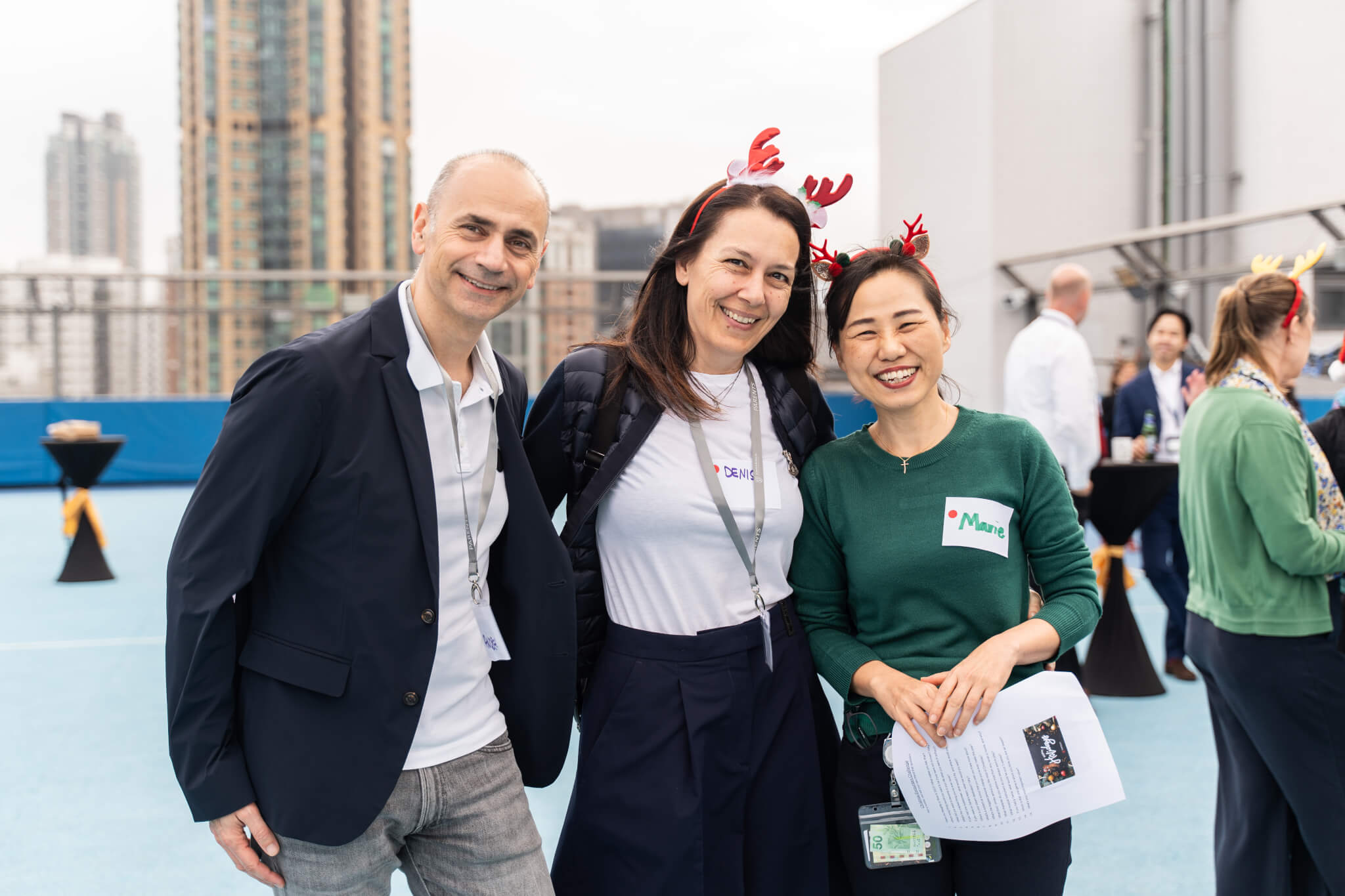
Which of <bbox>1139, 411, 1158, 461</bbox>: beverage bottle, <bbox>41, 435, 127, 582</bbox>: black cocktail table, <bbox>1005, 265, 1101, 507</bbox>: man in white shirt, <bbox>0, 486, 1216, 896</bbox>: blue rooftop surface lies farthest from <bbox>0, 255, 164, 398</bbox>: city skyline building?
<bbox>1139, 411, 1158, 461</bbox>: beverage bottle

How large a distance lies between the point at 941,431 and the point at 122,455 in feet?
39.3

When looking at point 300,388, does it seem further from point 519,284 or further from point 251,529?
point 519,284

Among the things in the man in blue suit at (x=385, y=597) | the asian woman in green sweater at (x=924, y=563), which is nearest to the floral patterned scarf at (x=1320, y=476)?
the asian woman in green sweater at (x=924, y=563)

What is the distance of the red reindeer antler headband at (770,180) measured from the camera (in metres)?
1.87

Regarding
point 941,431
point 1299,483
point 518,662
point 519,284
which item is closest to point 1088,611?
point 941,431

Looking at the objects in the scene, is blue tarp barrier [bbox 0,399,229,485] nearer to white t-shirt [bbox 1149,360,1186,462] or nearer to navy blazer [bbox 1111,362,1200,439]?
navy blazer [bbox 1111,362,1200,439]

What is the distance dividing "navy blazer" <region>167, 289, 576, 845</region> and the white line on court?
4.39 meters

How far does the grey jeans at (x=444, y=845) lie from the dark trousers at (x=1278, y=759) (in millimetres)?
1604

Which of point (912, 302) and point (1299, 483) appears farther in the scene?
point (1299, 483)

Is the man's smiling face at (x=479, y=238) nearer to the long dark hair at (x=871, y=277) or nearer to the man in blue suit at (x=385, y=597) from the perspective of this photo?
the man in blue suit at (x=385, y=597)

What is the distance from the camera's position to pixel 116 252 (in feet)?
290

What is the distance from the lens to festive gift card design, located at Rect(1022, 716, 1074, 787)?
4.92ft

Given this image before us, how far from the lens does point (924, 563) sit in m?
1.61

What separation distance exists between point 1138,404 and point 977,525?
4.51 m
